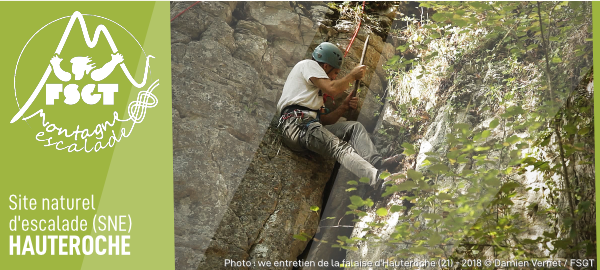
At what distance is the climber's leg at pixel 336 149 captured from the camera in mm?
4379

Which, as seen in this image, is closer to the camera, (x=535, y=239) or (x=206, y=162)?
(x=535, y=239)

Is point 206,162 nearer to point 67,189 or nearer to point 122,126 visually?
point 122,126

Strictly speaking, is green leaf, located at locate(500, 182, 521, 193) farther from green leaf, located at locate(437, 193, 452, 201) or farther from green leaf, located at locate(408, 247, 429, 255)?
green leaf, located at locate(408, 247, 429, 255)

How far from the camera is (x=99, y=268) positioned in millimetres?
4059

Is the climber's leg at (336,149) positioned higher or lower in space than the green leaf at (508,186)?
higher

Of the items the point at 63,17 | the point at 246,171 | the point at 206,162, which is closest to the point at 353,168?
the point at 246,171

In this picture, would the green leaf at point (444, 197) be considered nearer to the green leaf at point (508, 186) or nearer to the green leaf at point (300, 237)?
the green leaf at point (508, 186)

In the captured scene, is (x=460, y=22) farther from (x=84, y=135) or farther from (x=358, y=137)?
(x=84, y=135)

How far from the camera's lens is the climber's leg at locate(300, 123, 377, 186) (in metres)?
4.38

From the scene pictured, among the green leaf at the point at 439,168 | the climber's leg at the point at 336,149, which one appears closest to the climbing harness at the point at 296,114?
the climber's leg at the point at 336,149

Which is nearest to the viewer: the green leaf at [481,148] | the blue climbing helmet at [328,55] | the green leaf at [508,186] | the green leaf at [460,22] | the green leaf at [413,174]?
the green leaf at [508,186]

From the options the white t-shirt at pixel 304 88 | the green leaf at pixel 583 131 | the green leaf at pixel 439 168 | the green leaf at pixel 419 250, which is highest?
the white t-shirt at pixel 304 88

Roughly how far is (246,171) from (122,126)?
1228mm

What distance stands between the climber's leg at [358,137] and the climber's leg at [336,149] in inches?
5.2
